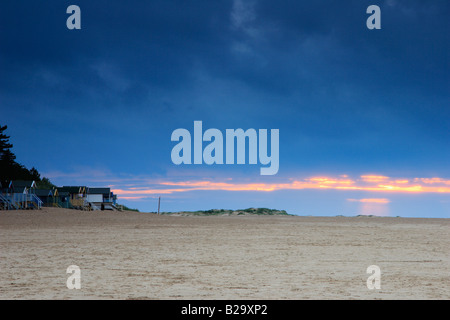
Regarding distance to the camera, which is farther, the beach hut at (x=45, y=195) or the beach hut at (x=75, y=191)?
the beach hut at (x=75, y=191)

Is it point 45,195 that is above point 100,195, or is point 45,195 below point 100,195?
below

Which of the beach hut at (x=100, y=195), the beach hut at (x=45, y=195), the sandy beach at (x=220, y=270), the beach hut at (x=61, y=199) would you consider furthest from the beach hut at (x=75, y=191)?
the sandy beach at (x=220, y=270)

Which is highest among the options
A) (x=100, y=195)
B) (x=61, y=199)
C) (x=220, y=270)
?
(x=100, y=195)

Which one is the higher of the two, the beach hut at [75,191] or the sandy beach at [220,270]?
the beach hut at [75,191]

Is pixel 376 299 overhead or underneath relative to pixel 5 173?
underneath

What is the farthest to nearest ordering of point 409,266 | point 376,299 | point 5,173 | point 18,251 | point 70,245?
point 5,173, point 70,245, point 18,251, point 409,266, point 376,299

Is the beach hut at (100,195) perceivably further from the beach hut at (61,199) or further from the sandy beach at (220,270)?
the sandy beach at (220,270)

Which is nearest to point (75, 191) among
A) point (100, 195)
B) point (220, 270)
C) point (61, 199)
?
point (61, 199)

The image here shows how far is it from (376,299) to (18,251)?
1392 cm

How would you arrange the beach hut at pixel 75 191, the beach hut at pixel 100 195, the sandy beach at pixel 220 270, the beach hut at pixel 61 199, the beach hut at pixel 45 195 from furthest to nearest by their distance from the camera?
1. the beach hut at pixel 100 195
2. the beach hut at pixel 75 191
3. the beach hut at pixel 45 195
4. the beach hut at pixel 61 199
5. the sandy beach at pixel 220 270

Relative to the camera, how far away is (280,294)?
9.26 m

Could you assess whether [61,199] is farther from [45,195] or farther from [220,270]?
[220,270]
